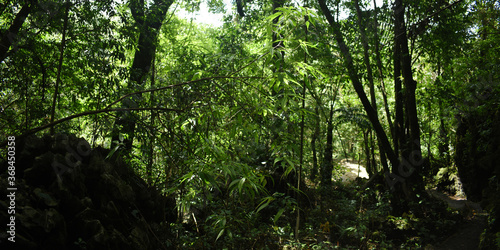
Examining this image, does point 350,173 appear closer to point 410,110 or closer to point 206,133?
point 410,110

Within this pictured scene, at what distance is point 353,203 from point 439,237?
1.89 meters

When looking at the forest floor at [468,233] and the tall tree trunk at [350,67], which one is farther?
the tall tree trunk at [350,67]

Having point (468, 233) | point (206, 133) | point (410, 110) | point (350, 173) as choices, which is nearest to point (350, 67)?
point (410, 110)

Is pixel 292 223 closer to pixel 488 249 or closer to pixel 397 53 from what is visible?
pixel 488 249

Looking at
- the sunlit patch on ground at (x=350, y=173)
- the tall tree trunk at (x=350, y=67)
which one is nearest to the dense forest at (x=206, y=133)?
the tall tree trunk at (x=350, y=67)

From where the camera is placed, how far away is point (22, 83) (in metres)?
4.52

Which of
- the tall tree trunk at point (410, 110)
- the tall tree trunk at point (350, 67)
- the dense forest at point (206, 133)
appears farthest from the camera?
the tall tree trunk at point (410, 110)

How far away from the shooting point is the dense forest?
248 cm

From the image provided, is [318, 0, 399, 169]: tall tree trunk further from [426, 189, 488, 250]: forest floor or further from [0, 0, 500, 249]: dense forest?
[426, 189, 488, 250]: forest floor

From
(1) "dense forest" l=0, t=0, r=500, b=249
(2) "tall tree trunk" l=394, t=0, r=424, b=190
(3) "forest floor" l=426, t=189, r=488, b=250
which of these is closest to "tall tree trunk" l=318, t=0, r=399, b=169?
(1) "dense forest" l=0, t=0, r=500, b=249

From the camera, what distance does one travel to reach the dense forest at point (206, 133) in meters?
2.48

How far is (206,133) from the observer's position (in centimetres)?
323

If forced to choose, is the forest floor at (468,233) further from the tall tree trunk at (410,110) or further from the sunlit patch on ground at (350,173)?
the sunlit patch on ground at (350,173)

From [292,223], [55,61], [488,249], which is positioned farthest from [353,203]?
[55,61]
